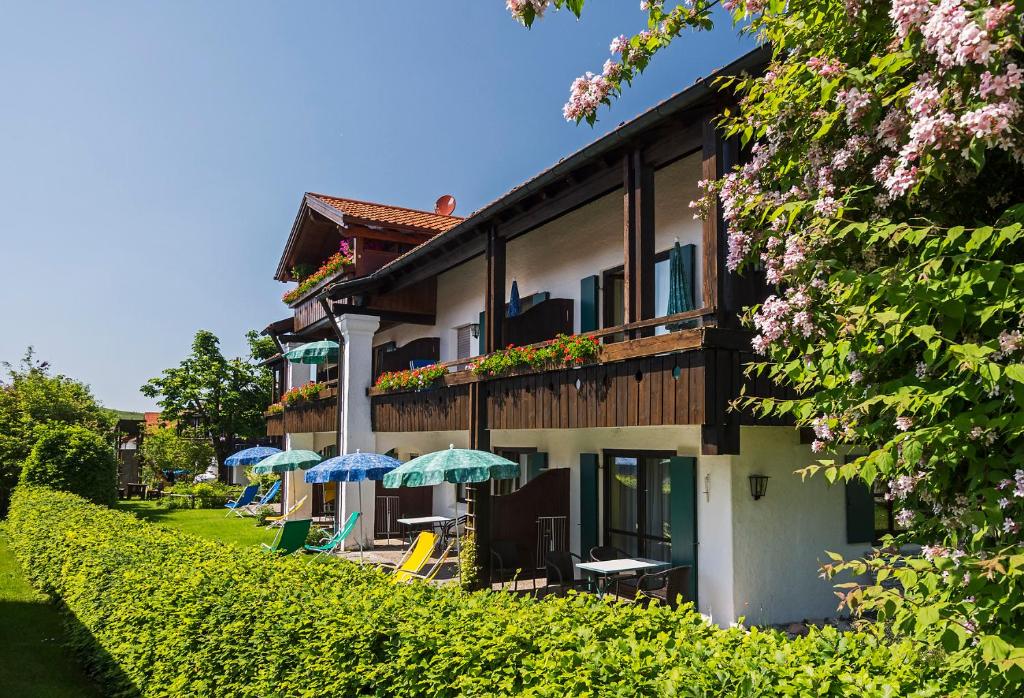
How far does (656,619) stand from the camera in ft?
14.5

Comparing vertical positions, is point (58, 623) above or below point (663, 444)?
below

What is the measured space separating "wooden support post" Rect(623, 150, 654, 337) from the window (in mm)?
8157

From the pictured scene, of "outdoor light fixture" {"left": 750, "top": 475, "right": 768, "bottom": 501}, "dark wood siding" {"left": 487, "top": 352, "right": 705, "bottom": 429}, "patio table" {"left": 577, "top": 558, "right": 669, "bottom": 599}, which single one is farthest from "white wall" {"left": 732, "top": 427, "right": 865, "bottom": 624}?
"dark wood siding" {"left": 487, "top": 352, "right": 705, "bottom": 429}

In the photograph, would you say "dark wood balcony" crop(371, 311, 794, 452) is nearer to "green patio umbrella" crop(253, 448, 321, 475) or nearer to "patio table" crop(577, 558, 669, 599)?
"patio table" crop(577, 558, 669, 599)

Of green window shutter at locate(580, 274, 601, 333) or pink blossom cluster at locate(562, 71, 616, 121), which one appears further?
green window shutter at locate(580, 274, 601, 333)

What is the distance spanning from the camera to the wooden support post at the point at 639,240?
9383 millimetres

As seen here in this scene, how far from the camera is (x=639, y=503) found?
39.9 ft

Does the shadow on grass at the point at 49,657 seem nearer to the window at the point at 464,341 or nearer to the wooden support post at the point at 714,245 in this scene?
the wooden support post at the point at 714,245

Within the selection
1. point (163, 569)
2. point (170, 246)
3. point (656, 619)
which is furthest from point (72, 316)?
point (656, 619)

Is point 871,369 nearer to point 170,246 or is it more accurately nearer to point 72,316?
point 170,246

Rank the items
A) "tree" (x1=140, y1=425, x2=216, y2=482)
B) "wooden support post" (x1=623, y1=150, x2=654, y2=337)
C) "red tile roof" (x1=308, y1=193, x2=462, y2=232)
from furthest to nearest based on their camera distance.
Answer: "tree" (x1=140, y1=425, x2=216, y2=482) < "red tile roof" (x1=308, y1=193, x2=462, y2=232) < "wooden support post" (x1=623, y1=150, x2=654, y2=337)

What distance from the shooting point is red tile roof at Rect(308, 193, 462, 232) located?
62.3ft

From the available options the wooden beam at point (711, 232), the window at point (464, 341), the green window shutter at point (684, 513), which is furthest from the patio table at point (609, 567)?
the window at point (464, 341)

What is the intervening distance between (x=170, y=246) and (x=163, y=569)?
59.3 ft
